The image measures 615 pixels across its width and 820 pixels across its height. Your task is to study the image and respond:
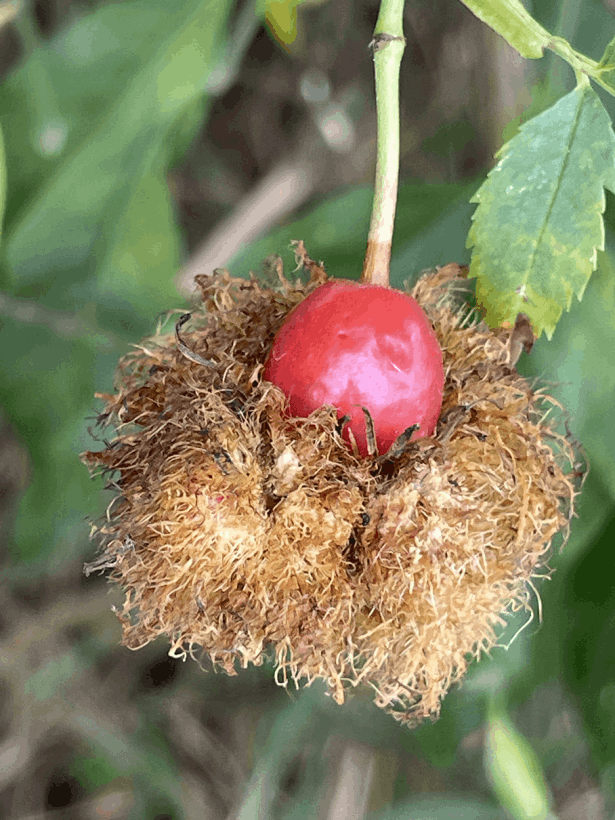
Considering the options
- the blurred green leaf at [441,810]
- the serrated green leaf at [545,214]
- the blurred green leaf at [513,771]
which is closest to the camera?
the serrated green leaf at [545,214]

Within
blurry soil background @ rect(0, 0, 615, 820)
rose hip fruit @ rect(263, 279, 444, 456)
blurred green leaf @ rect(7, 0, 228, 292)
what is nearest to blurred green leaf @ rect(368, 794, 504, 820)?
blurry soil background @ rect(0, 0, 615, 820)

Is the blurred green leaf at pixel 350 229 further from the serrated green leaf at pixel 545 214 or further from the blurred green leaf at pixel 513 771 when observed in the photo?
the blurred green leaf at pixel 513 771

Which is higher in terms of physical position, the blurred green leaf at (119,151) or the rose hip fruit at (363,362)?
the blurred green leaf at (119,151)

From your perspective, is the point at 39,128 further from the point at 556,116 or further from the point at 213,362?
A: the point at 556,116

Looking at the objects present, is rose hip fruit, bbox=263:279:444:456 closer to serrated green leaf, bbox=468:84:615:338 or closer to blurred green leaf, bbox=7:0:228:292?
serrated green leaf, bbox=468:84:615:338

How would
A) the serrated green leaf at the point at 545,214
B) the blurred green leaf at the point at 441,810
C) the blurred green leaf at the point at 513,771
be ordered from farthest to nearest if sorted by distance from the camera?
the blurred green leaf at the point at 441,810
the blurred green leaf at the point at 513,771
the serrated green leaf at the point at 545,214

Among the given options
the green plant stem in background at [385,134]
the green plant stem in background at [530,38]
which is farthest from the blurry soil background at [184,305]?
the green plant stem in background at [385,134]
